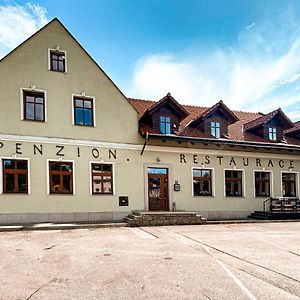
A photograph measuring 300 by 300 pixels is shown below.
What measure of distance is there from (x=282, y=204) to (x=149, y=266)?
1413cm

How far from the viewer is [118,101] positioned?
16.9m

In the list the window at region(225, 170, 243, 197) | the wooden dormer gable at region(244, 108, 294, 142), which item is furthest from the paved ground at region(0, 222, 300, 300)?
the wooden dormer gable at region(244, 108, 294, 142)

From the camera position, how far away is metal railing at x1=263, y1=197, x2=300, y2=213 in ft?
61.4

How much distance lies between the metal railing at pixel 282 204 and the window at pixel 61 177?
1218 centimetres

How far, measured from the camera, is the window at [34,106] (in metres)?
15.1

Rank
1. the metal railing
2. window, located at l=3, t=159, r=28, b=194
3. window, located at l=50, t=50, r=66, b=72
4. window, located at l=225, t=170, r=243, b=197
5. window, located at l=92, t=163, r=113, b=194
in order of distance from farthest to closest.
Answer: window, located at l=225, t=170, r=243, b=197
the metal railing
window, located at l=92, t=163, r=113, b=194
window, located at l=50, t=50, r=66, b=72
window, located at l=3, t=159, r=28, b=194

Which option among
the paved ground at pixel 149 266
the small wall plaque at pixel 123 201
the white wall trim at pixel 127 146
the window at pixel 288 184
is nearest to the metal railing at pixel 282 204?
the window at pixel 288 184

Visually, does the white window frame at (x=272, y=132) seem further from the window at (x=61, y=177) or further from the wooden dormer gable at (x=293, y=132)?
the window at (x=61, y=177)

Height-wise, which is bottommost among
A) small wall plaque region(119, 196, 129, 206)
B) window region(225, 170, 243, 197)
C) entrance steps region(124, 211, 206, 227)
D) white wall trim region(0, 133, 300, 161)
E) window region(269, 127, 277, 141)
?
entrance steps region(124, 211, 206, 227)

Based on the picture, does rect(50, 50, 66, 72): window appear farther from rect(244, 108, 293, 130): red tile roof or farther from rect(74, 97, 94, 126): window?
rect(244, 108, 293, 130): red tile roof

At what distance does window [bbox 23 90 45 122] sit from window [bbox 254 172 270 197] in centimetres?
1345

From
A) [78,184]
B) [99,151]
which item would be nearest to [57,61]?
[99,151]

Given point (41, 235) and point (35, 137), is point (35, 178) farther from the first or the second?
point (41, 235)

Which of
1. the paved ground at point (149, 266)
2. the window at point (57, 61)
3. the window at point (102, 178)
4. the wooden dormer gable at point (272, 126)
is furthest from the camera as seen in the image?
the wooden dormer gable at point (272, 126)
